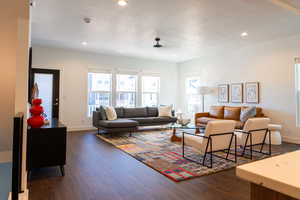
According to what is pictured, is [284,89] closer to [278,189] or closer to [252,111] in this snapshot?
[252,111]

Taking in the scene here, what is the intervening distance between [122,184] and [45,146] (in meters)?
1.20

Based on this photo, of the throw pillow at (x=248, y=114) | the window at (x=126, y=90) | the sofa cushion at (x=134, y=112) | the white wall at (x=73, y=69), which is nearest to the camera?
the throw pillow at (x=248, y=114)

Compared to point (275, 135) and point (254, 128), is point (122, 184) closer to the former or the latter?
point (254, 128)

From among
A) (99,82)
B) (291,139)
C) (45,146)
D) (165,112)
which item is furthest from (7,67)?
(291,139)

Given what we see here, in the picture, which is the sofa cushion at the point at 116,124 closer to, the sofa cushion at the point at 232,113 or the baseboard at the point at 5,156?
the baseboard at the point at 5,156

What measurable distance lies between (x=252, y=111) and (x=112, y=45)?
14.5 feet

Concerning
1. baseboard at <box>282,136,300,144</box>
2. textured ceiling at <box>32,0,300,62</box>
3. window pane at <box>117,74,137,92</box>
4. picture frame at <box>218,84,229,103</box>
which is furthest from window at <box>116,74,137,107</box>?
baseboard at <box>282,136,300,144</box>

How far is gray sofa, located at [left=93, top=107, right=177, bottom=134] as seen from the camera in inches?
208

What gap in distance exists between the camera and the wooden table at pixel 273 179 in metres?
0.62

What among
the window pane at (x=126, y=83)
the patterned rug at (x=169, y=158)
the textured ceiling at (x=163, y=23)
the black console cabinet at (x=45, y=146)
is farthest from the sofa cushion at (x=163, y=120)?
the black console cabinet at (x=45, y=146)

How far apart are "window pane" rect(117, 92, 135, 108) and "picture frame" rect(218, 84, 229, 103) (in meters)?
3.27

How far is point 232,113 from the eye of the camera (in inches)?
228

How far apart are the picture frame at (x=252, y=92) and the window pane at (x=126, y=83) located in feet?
13.3

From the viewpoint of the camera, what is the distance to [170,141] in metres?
Result: 4.91
